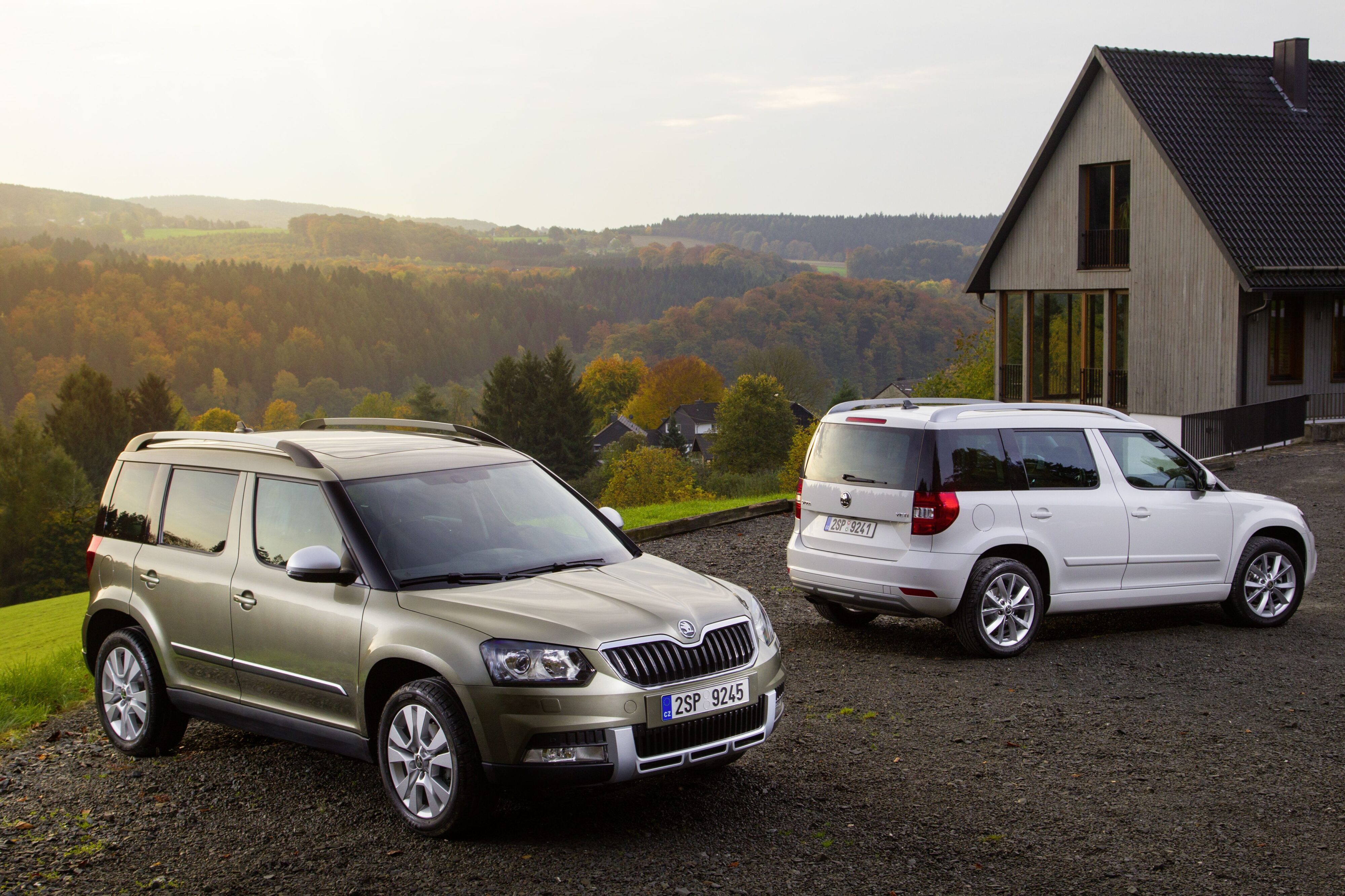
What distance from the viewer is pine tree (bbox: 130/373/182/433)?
9644 cm

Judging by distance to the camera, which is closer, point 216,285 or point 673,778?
point 673,778

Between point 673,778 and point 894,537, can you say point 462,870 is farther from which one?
point 894,537

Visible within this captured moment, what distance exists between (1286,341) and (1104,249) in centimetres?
498

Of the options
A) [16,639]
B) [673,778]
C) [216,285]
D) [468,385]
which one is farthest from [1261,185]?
[216,285]

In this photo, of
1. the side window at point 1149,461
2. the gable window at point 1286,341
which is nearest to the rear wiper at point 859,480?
the side window at point 1149,461

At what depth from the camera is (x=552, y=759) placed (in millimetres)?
5078

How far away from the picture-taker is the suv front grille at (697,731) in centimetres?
518

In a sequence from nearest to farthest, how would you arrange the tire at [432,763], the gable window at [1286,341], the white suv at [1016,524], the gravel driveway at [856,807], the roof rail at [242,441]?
the gravel driveway at [856,807] < the tire at [432,763] < the roof rail at [242,441] < the white suv at [1016,524] < the gable window at [1286,341]

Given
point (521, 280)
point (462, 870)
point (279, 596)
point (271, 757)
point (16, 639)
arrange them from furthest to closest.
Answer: point (521, 280) → point (16, 639) → point (271, 757) → point (279, 596) → point (462, 870)

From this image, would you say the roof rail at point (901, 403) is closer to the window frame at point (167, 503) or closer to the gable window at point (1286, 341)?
the window frame at point (167, 503)

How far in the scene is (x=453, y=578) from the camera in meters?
5.73

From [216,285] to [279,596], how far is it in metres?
164

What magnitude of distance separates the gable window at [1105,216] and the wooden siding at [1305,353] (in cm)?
360

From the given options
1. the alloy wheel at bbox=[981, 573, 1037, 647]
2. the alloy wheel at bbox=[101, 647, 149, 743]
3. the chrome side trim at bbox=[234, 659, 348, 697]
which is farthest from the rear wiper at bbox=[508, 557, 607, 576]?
the alloy wheel at bbox=[981, 573, 1037, 647]
